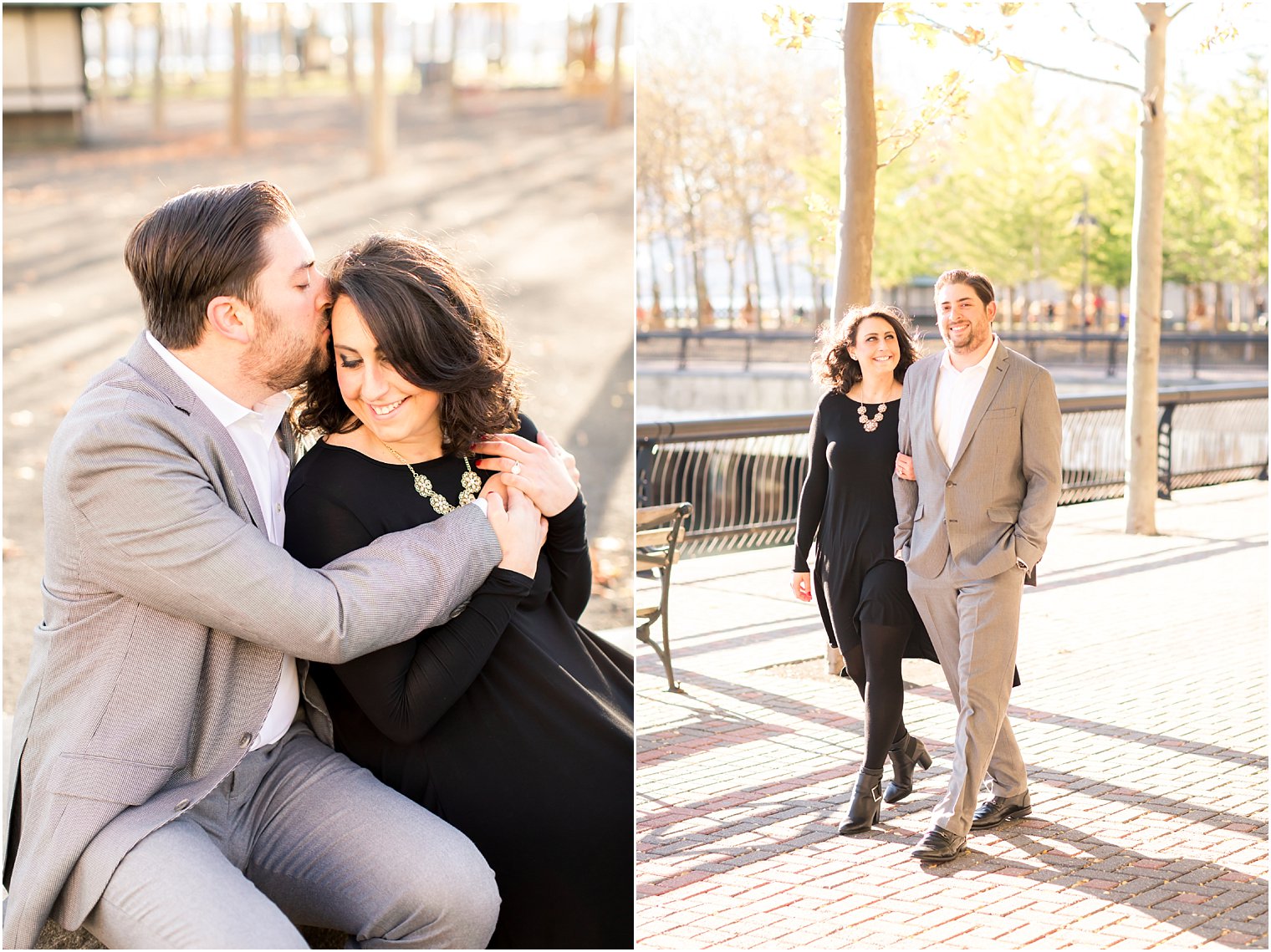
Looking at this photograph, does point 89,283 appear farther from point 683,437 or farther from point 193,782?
point 193,782

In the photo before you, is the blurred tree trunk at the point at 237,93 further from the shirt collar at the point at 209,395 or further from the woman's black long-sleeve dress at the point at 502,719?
the woman's black long-sleeve dress at the point at 502,719

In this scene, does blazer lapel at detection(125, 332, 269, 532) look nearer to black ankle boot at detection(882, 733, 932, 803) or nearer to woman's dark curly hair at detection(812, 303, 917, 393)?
woman's dark curly hair at detection(812, 303, 917, 393)

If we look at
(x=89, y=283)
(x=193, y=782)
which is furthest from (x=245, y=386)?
(x=89, y=283)

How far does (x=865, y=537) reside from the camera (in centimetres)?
347

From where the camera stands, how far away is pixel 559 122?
32438 millimetres

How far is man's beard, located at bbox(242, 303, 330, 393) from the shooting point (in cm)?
279

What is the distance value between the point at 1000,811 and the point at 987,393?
115 cm

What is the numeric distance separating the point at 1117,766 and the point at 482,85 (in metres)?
39.3

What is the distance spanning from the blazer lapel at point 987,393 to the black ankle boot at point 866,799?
2.96ft

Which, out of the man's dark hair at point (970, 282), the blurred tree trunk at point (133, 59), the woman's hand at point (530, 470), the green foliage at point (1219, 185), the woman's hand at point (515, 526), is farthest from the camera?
the blurred tree trunk at point (133, 59)

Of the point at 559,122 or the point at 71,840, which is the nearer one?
the point at 71,840

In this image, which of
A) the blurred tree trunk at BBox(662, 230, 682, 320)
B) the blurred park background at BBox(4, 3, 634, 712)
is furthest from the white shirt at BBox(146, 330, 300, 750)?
the blurred tree trunk at BBox(662, 230, 682, 320)

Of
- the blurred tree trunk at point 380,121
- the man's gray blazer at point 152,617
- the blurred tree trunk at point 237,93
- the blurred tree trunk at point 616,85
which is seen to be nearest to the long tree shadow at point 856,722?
the man's gray blazer at point 152,617

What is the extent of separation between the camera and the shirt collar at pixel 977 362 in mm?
3316
